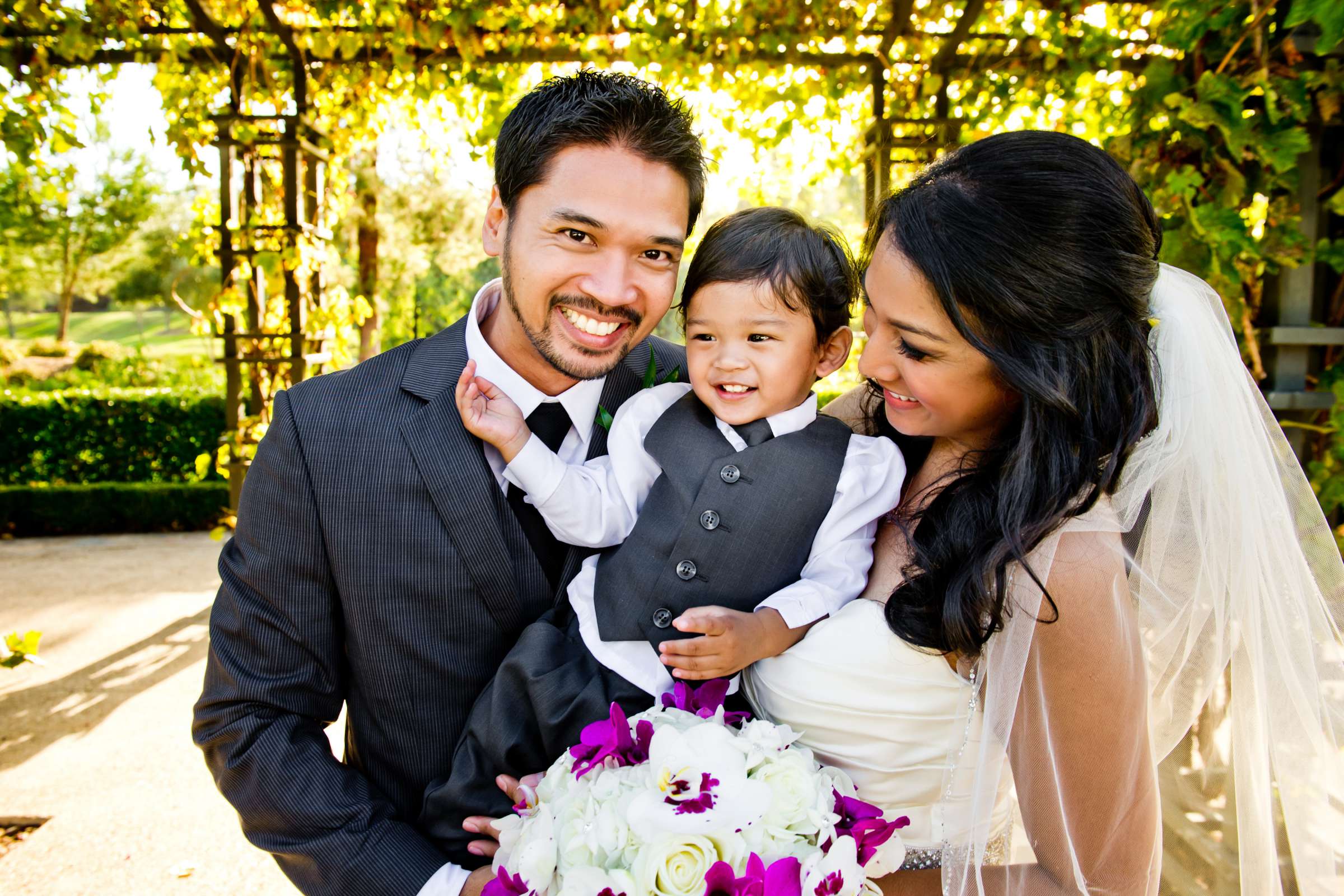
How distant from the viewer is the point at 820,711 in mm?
1835

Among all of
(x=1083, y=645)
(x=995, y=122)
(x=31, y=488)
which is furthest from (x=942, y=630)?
(x=31, y=488)

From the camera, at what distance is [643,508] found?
6.86 feet

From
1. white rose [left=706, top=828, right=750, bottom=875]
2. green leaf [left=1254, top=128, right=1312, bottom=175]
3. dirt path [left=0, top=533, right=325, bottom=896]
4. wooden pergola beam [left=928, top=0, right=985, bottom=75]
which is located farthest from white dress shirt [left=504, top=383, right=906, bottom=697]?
wooden pergola beam [left=928, top=0, right=985, bottom=75]

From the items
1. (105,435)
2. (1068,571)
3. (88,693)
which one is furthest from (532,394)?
(105,435)

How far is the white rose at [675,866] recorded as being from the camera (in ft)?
4.36

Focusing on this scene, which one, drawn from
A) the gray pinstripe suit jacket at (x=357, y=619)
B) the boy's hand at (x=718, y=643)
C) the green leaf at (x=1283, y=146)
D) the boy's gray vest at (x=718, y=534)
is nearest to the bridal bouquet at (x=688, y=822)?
the boy's hand at (x=718, y=643)

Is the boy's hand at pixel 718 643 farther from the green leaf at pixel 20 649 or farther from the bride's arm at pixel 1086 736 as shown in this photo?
the green leaf at pixel 20 649

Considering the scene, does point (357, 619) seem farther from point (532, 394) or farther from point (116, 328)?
point (116, 328)

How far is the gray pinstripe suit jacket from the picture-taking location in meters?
1.93

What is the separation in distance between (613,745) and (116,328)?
5166cm

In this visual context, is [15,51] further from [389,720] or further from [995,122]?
[995,122]

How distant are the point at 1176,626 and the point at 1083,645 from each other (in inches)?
13.6

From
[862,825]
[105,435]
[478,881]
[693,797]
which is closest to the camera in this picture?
[693,797]

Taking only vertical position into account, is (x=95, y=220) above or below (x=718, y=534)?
above
